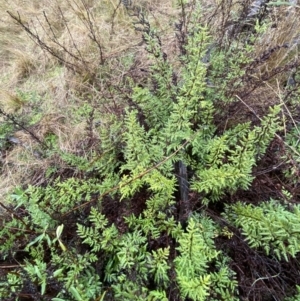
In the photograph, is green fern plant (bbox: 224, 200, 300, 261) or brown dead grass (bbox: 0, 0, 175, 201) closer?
green fern plant (bbox: 224, 200, 300, 261)

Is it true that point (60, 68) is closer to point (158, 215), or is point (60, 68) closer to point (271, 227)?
point (158, 215)

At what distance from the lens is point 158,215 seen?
4.15 ft

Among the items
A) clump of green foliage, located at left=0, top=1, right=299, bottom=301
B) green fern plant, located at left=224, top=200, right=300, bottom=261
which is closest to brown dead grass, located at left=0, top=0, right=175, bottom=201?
clump of green foliage, located at left=0, top=1, right=299, bottom=301

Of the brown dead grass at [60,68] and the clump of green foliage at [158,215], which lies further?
the brown dead grass at [60,68]

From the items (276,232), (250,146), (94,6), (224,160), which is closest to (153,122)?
(224,160)

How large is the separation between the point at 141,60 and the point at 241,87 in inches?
39.1

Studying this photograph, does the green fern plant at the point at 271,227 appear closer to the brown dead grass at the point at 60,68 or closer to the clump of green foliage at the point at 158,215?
the clump of green foliage at the point at 158,215

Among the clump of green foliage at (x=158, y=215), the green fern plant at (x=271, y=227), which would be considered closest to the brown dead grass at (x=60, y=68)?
the clump of green foliage at (x=158, y=215)

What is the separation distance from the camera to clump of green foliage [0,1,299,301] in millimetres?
1126

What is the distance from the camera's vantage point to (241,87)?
1.58m

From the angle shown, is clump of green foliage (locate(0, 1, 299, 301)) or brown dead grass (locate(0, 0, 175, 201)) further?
brown dead grass (locate(0, 0, 175, 201))

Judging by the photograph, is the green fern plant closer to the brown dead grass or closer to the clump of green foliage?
the clump of green foliage

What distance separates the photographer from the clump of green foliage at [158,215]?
1.13 m

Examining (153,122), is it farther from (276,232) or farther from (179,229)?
(276,232)
